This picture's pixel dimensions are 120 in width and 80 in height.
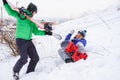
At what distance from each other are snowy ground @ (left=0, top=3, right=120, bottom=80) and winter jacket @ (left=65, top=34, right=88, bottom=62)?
6.9 inches

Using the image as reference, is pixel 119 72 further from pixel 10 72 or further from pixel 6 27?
pixel 6 27

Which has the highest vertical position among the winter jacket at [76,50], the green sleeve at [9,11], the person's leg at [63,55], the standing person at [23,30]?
the green sleeve at [9,11]

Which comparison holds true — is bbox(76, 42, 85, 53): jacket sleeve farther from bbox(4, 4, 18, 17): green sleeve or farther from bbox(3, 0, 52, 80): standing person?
bbox(4, 4, 18, 17): green sleeve

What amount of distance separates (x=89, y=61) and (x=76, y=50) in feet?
1.95

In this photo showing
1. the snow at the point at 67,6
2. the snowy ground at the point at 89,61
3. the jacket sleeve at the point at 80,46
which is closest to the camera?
the snowy ground at the point at 89,61

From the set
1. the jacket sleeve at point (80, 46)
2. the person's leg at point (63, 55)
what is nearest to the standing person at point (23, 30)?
the person's leg at point (63, 55)

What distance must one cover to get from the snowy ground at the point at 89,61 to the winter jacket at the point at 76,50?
0.18m

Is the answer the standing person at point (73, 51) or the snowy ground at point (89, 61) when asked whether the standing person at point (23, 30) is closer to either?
the snowy ground at point (89, 61)

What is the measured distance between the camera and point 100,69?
4504 mm

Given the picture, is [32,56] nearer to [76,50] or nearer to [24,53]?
[24,53]

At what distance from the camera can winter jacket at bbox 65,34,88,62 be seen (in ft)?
17.8

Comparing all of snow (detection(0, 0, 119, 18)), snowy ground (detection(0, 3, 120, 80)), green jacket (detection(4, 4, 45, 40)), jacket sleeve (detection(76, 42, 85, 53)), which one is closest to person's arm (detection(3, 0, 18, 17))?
green jacket (detection(4, 4, 45, 40))

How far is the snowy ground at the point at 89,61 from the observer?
4.46 meters

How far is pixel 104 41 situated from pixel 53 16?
4.67m
